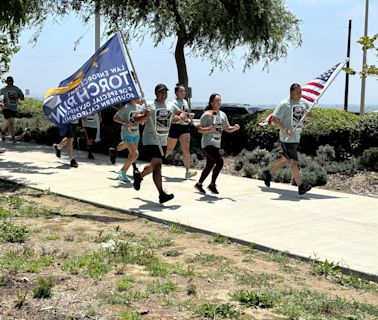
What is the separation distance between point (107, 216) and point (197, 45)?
13.3m

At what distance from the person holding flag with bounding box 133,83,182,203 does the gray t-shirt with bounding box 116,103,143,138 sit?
1.05m

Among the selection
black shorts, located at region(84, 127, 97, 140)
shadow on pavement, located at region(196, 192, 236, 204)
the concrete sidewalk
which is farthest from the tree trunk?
shadow on pavement, located at region(196, 192, 236, 204)

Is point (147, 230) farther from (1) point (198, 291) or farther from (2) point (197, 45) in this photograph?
(2) point (197, 45)

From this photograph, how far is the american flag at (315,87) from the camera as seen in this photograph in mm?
10484

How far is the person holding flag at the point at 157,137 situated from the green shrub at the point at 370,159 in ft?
15.2

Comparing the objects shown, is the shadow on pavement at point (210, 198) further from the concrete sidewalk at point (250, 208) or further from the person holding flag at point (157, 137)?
the person holding flag at point (157, 137)

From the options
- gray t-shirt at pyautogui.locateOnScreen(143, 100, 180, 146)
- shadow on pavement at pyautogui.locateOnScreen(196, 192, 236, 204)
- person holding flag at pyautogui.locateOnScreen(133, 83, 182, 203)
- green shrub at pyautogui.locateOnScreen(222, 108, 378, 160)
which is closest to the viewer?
person holding flag at pyautogui.locateOnScreen(133, 83, 182, 203)

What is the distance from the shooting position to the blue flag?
8789 mm

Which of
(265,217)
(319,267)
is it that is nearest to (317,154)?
(265,217)

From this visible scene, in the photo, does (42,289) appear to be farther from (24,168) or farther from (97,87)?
(24,168)

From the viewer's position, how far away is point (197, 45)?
20.2 meters

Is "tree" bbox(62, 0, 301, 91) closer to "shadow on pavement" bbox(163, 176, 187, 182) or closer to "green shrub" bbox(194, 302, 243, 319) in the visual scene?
"shadow on pavement" bbox(163, 176, 187, 182)

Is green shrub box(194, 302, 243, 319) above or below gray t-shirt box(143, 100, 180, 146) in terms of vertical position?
below

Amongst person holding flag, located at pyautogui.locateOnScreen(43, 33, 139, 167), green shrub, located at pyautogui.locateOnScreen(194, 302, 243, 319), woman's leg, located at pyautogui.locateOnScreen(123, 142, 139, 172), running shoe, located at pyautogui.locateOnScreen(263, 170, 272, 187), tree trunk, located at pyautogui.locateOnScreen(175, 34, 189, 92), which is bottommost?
green shrub, located at pyautogui.locateOnScreen(194, 302, 243, 319)
